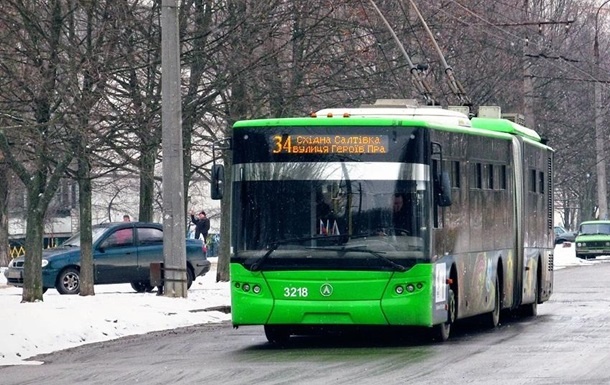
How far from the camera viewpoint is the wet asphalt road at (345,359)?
13.5 metres

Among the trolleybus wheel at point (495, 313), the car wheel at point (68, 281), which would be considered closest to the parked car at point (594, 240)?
the car wheel at point (68, 281)

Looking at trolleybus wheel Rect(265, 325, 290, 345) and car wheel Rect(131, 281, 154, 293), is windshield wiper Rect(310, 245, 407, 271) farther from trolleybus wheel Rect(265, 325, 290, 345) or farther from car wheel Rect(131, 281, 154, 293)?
car wheel Rect(131, 281, 154, 293)

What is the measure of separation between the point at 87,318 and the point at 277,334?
325 centimetres

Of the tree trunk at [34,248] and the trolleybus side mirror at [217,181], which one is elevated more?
the trolleybus side mirror at [217,181]

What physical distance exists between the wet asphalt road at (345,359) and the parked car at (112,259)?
1043cm

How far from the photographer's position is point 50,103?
22.8 m

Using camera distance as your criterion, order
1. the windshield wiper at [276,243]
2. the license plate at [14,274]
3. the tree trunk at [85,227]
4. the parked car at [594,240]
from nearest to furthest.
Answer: the windshield wiper at [276,243] < the tree trunk at [85,227] < the license plate at [14,274] < the parked car at [594,240]

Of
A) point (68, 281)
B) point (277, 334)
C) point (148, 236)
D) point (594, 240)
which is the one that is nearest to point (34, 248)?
point (68, 281)

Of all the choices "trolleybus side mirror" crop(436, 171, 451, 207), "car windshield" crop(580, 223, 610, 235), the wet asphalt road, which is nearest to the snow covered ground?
the wet asphalt road

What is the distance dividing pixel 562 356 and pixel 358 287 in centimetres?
242

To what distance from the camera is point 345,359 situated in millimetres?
15539

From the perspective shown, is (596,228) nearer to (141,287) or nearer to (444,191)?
(141,287)

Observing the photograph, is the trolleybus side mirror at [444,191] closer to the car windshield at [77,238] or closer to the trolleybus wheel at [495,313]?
the trolleybus wheel at [495,313]

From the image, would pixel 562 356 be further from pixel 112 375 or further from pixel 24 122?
pixel 24 122
